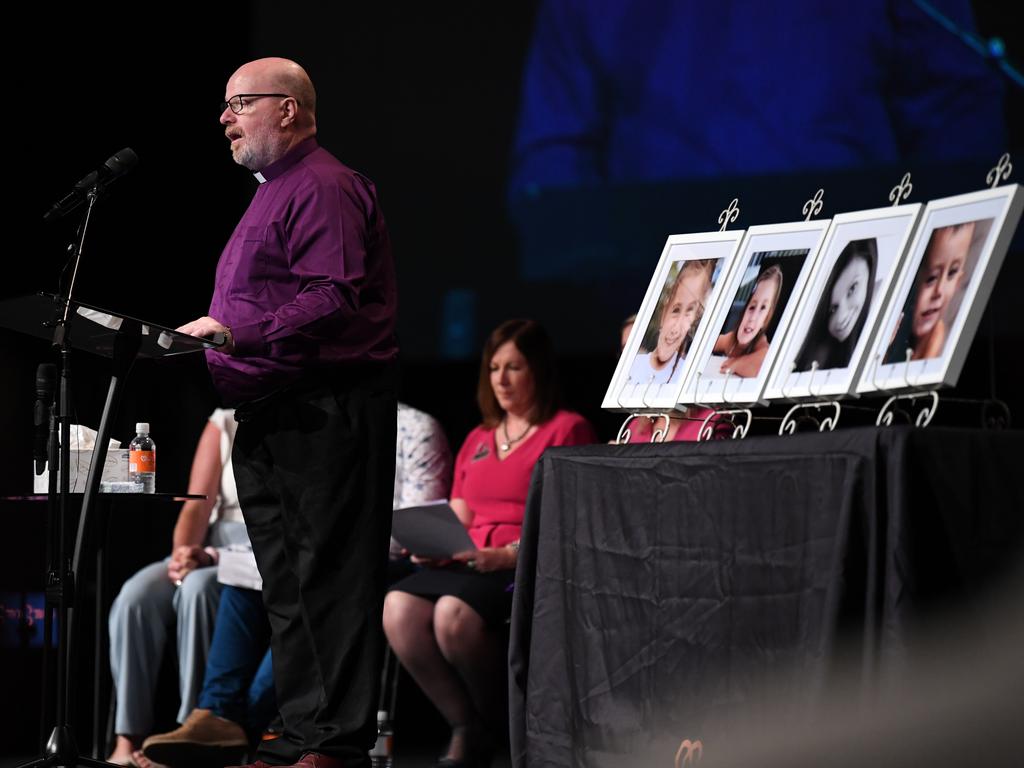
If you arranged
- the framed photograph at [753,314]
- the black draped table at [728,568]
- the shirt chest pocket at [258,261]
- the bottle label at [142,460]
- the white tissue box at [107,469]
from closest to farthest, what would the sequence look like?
the black draped table at [728,568] → the framed photograph at [753,314] → the shirt chest pocket at [258,261] → the white tissue box at [107,469] → the bottle label at [142,460]

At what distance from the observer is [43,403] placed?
2545 millimetres

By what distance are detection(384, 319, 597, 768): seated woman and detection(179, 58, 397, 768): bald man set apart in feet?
2.97

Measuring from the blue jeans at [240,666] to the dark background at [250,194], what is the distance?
872 millimetres

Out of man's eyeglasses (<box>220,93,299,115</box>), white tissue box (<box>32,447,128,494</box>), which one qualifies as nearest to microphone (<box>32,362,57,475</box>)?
white tissue box (<box>32,447,128,494</box>)

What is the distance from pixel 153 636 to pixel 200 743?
0.48 meters

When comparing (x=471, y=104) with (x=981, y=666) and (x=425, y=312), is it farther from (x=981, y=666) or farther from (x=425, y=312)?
(x=981, y=666)

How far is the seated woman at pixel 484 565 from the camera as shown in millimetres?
3240

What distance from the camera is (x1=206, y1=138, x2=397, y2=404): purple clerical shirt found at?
232 centimetres

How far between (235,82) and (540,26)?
2015 mm

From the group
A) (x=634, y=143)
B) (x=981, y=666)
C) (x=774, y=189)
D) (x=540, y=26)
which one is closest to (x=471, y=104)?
(x=540, y=26)

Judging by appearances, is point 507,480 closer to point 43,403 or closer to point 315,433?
point 315,433

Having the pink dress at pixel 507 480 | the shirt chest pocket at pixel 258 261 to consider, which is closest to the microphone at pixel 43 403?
the shirt chest pocket at pixel 258 261

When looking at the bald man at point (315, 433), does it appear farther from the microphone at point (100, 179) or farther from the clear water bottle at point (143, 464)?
the clear water bottle at point (143, 464)

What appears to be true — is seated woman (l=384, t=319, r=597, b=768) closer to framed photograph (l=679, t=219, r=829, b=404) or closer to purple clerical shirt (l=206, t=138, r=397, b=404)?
purple clerical shirt (l=206, t=138, r=397, b=404)
